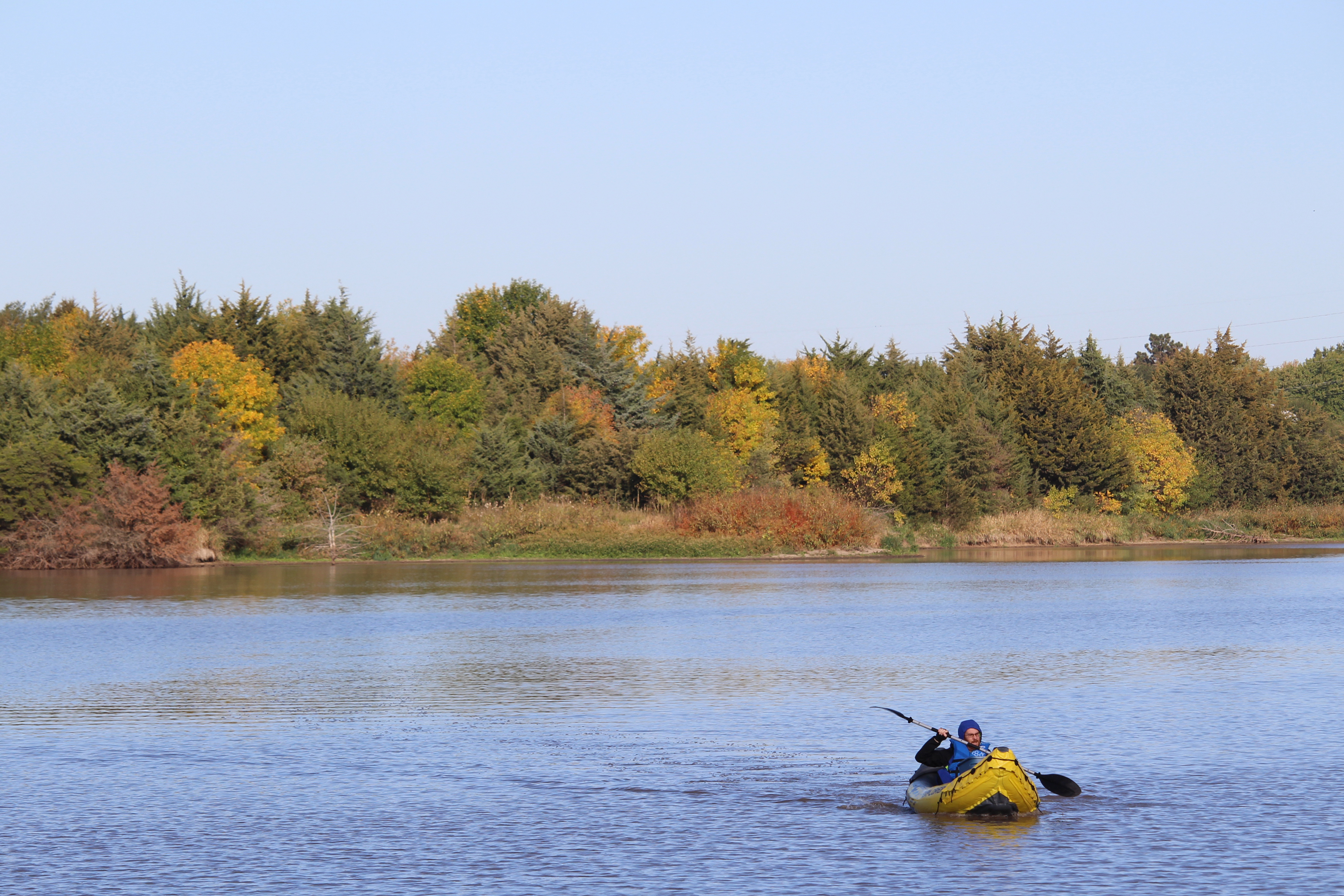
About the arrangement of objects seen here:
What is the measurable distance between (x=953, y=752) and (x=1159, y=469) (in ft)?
262

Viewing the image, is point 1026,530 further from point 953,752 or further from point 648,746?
point 953,752

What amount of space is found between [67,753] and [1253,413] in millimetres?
94156

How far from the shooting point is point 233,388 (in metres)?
72.3

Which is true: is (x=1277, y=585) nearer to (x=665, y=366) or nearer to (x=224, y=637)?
(x=224, y=637)

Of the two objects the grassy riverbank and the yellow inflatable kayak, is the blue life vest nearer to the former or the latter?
the yellow inflatable kayak

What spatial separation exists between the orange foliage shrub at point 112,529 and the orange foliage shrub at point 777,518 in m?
24.1

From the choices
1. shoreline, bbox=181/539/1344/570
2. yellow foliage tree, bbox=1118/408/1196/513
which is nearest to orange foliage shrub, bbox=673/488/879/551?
shoreline, bbox=181/539/1344/570

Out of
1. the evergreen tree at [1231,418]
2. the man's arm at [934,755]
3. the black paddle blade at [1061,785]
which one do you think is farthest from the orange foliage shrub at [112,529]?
the evergreen tree at [1231,418]

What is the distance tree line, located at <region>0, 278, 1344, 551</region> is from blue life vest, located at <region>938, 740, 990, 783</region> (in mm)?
50945

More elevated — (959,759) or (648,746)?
(959,759)

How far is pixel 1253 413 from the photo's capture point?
100m

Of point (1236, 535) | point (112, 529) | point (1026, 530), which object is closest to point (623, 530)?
point (112, 529)

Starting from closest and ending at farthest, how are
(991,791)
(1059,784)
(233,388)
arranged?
(991,791) → (1059,784) → (233,388)

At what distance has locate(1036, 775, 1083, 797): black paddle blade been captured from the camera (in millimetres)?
16766
